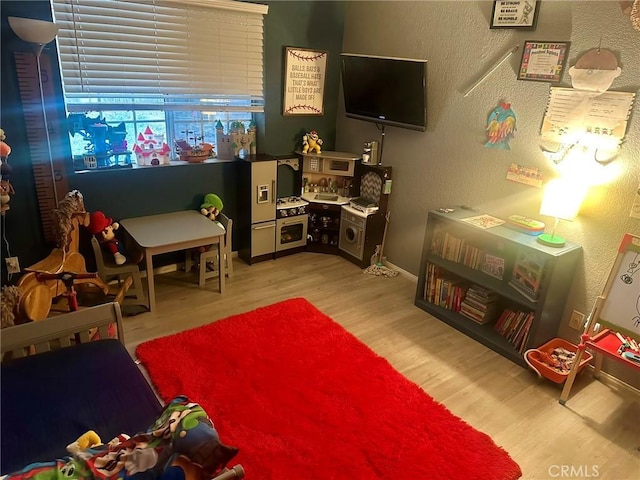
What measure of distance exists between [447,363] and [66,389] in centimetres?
207

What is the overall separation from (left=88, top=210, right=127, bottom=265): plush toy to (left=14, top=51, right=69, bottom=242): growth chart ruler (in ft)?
0.89

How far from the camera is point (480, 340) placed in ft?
9.76

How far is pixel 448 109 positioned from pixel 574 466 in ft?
7.92

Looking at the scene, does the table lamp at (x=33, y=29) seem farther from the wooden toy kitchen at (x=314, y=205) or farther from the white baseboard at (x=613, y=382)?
the white baseboard at (x=613, y=382)

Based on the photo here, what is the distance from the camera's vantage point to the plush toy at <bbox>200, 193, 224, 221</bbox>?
12.0ft

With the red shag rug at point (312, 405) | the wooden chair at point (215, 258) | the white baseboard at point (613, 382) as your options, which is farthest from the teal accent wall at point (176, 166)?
the white baseboard at point (613, 382)

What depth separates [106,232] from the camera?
3.10 m

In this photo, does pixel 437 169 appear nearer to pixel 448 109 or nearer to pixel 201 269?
pixel 448 109

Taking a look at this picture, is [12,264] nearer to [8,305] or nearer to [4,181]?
[4,181]

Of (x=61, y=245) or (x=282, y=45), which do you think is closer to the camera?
(x=61, y=245)

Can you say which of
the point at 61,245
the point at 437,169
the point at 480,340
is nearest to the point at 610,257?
the point at 480,340

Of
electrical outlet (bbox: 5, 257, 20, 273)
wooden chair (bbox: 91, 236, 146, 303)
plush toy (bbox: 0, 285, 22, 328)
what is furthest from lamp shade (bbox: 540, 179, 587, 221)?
electrical outlet (bbox: 5, 257, 20, 273)

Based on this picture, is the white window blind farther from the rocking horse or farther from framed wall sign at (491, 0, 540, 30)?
framed wall sign at (491, 0, 540, 30)

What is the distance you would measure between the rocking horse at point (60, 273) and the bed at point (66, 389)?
31 centimetres
